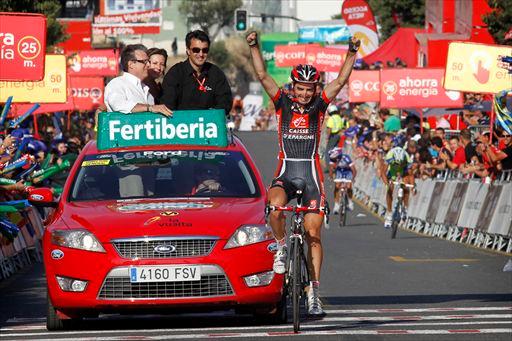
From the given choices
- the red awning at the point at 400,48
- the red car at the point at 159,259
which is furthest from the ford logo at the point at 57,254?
the red awning at the point at 400,48

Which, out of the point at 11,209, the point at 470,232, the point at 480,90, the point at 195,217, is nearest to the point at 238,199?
the point at 195,217

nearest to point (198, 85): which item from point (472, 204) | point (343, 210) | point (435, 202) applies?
point (472, 204)

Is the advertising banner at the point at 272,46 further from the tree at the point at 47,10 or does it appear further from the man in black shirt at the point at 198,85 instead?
the man in black shirt at the point at 198,85

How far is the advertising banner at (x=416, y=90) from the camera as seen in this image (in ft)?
132

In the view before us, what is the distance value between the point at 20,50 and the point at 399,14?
48.3m

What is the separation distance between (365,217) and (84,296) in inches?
1006

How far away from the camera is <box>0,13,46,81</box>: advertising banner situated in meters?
24.3

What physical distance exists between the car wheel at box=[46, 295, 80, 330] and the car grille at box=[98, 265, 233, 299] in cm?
65

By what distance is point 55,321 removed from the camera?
12.9m

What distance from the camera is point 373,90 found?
4834cm

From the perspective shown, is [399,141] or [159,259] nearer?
[159,259]

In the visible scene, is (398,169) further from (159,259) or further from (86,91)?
(159,259)

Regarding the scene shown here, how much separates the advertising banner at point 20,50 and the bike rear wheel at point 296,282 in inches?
481

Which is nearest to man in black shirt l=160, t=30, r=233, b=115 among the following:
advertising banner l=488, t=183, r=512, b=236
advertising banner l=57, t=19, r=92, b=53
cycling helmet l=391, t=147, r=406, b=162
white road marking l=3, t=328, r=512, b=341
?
white road marking l=3, t=328, r=512, b=341
